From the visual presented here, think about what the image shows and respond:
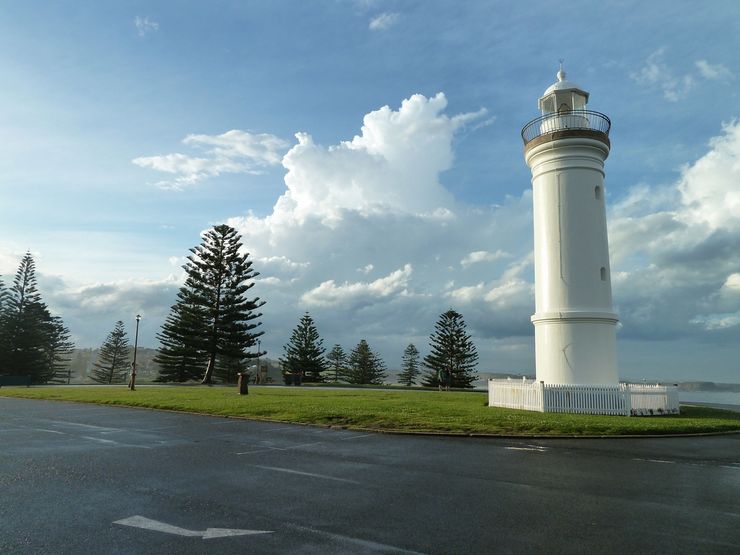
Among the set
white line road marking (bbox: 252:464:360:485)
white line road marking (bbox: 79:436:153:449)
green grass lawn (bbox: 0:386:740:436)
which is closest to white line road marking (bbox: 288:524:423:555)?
white line road marking (bbox: 252:464:360:485)

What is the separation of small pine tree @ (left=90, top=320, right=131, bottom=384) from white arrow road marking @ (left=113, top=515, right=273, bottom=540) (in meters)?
79.6

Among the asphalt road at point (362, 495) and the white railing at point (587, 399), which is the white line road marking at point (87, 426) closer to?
the asphalt road at point (362, 495)

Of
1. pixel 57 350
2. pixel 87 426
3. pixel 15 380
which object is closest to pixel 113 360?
pixel 57 350

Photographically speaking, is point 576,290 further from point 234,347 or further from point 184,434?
point 234,347

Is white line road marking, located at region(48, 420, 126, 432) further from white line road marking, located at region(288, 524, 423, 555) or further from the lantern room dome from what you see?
the lantern room dome

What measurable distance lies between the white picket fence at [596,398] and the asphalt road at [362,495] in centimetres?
480

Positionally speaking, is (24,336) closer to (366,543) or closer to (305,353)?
(305,353)

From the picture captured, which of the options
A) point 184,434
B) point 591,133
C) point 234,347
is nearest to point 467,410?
point 184,434

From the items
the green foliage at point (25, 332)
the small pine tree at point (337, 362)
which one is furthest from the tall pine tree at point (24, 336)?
the small pine tree at point (337, 362)

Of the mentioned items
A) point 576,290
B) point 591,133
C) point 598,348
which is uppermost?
point 591,133

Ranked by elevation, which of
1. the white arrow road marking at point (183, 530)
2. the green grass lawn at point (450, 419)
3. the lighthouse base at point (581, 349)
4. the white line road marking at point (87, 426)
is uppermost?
the lighthouse base at point (581, 349)

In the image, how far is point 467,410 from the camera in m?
16.5

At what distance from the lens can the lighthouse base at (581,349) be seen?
18.1 m

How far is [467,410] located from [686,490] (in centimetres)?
959
